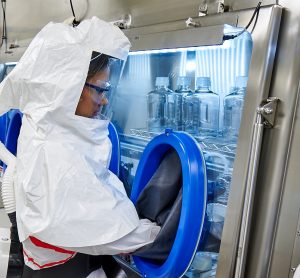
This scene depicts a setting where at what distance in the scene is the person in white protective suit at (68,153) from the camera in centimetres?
111

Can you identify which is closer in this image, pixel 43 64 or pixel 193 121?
pixel 43 64

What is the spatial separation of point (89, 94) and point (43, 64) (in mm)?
185

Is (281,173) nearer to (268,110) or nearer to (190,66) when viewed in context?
(268,110)

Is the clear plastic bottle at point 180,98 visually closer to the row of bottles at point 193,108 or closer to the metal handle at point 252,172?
the row of bottles at point 193,108

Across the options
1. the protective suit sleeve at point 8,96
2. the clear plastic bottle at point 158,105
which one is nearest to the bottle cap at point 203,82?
the clear plastic bottle at point 158,105

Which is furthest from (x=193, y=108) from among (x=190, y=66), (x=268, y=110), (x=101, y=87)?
(x=268, y=110)

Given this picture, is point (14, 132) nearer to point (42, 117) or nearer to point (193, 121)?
point (42, 117)

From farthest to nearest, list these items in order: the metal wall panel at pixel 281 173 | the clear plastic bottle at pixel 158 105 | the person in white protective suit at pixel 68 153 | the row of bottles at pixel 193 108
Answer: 1. the clear plastic bottle at pixel 158 105
2. the row of bottles at pixel 193 108
3. the person in white protective suit at pixel 68 153
4. the metal wall panel at pixel 281 173

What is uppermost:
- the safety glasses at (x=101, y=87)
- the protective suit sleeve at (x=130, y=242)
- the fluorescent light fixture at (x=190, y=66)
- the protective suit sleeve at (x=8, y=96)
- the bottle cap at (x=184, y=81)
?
the fluorescent light fixture at (x=190, y=66)

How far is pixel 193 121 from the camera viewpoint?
4.57 ft

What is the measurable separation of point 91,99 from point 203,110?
16.3 inches

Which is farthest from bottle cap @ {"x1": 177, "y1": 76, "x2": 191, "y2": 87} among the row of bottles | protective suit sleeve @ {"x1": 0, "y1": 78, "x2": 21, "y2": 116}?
protective suit sleeve @ {"x1": 0, "y1": 78, "x2": 21, "y2": 116}

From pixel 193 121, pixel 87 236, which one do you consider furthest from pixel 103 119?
pixel 87 236

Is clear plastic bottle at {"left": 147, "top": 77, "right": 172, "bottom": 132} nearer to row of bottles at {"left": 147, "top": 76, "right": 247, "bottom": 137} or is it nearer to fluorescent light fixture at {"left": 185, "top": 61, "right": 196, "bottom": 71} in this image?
row of bottles at {"left": 147, "top": 76, "right": 247, "bottom": 137}
